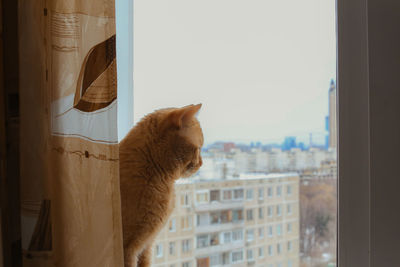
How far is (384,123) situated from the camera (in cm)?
80

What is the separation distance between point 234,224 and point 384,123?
475mm

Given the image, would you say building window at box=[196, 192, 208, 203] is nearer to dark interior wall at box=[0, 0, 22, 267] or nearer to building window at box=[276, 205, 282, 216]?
building window at box=[276, 205, 282, 216]

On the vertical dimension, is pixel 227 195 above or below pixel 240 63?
below

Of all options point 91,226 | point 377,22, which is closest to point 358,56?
point 377,22

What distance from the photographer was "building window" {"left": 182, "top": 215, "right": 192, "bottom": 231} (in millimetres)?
1070

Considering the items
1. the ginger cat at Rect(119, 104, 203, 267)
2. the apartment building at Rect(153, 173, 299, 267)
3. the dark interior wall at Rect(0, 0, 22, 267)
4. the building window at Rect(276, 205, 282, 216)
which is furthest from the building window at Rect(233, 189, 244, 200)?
the dark interior wall at Rect(0, 0, 22, 267)

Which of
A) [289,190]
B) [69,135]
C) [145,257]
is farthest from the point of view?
[289,190]

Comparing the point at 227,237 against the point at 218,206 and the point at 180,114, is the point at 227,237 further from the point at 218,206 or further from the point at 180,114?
the point at 180,114

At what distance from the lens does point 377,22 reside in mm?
801

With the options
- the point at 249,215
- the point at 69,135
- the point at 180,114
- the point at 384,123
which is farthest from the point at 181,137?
the point at 384,123

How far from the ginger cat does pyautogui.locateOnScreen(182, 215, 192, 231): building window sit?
208 mm

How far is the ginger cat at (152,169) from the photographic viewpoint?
2.62ft

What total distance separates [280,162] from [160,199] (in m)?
0.34

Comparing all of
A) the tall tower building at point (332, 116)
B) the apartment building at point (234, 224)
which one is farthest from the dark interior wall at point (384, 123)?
the apartment building at point (234, 224)
